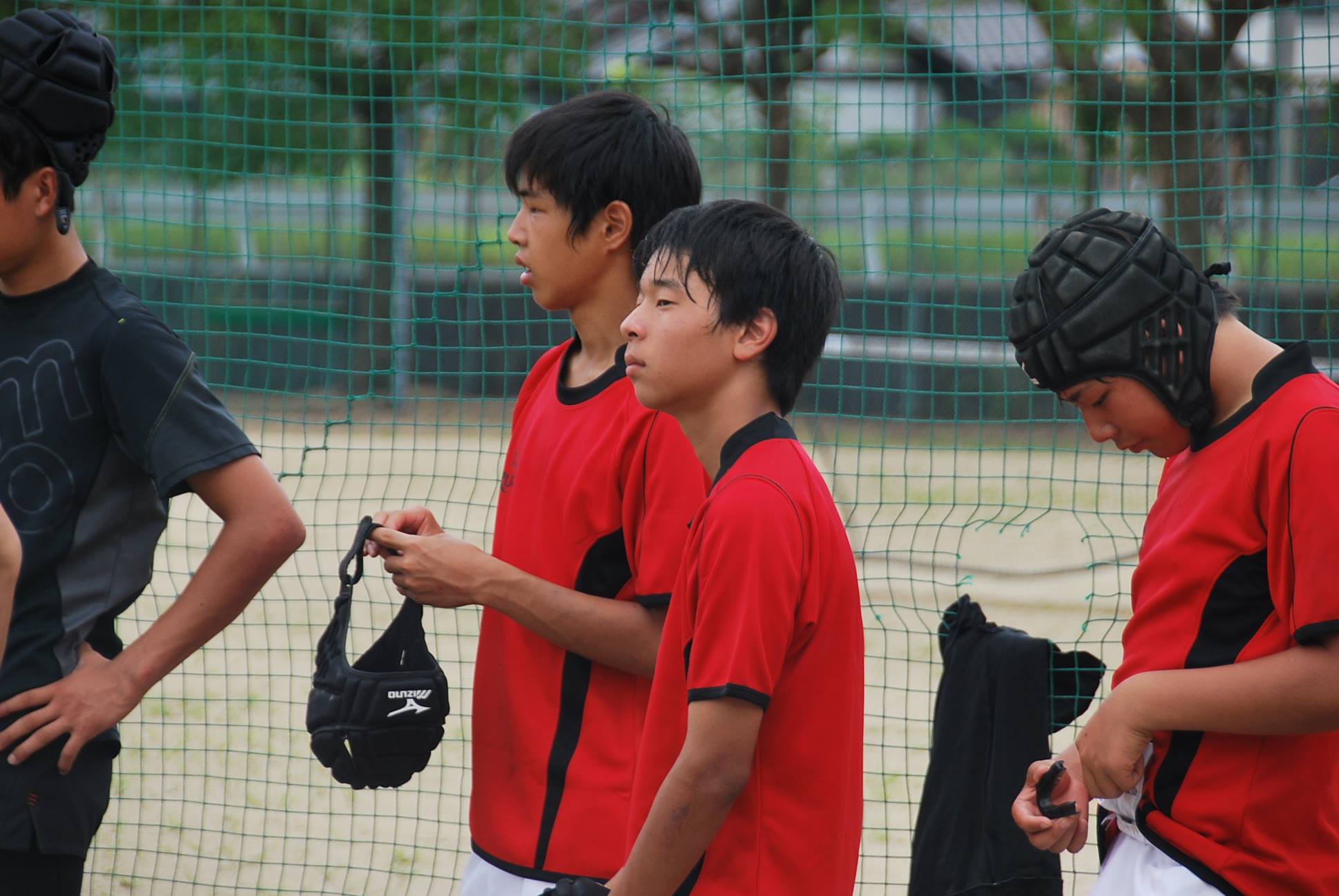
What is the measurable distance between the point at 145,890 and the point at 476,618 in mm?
2600

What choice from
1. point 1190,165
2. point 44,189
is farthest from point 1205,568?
point 1190,165

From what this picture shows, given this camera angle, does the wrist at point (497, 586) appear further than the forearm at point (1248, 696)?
Yes

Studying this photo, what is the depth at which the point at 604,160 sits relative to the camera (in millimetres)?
2148

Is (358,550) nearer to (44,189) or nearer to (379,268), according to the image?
(44,189)

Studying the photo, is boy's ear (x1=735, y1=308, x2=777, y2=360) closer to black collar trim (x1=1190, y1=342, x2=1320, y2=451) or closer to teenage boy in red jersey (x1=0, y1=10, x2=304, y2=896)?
black collar trim (x1=1190, y1=342, x2=1320, y2=451)

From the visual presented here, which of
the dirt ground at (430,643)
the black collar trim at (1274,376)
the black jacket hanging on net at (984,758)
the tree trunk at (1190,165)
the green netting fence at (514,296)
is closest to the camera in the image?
the black collar trim at (1274,376)

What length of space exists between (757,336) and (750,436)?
15 centimetres

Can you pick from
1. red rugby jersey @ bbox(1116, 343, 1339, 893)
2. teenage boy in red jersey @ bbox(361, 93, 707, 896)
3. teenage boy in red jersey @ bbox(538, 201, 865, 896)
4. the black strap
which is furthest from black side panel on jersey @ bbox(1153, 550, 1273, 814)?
the black strap

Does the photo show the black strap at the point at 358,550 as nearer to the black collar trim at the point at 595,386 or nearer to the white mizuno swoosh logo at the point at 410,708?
the white mizuno swoosh logo at the point at 410,708

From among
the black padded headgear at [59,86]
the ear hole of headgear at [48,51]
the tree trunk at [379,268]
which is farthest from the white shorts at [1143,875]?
the tree trunk at [379,268]

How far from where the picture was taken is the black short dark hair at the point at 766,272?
1833 millimetres

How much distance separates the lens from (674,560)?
1.90m

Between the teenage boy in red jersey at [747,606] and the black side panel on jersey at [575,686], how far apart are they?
0.91 ft

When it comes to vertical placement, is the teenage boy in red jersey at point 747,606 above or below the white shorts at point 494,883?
above
